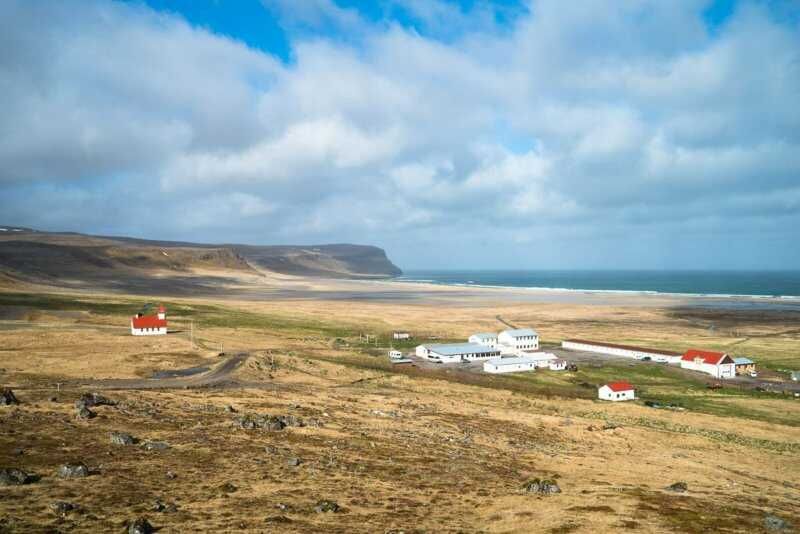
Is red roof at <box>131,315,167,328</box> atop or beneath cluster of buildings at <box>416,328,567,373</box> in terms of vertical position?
atop

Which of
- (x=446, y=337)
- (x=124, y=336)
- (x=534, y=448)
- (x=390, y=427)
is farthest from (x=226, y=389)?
(x=446, y=337)

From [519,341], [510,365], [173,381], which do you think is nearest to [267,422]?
[173,381]

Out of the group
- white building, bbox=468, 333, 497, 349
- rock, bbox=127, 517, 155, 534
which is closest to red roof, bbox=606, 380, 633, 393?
white building, bbox=468, 333, 497, 349

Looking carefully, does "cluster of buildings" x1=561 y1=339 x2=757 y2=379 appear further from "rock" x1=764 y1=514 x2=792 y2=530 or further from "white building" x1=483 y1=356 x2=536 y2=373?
"rock" x1=764 y1=514 x2=792 y2=530

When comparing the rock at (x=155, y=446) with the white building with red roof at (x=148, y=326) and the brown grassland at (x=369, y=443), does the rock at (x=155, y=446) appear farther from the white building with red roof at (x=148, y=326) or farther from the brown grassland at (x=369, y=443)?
the white building with red roof at (x=148, y=326)

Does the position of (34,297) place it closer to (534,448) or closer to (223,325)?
(223,325)

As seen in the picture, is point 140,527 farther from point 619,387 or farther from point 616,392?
point 619,387
